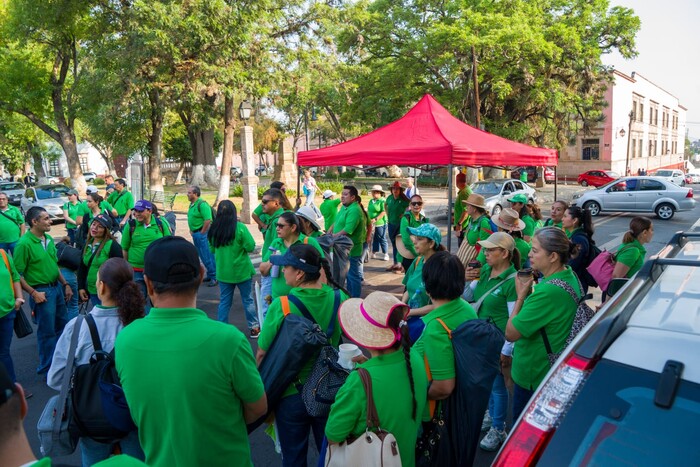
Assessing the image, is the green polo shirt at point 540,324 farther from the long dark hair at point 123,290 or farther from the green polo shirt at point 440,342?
the long dark hair at point 123,290

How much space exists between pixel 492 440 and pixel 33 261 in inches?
179

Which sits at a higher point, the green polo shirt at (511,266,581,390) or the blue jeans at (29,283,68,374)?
the green polo shirt at (511,266,581,390)

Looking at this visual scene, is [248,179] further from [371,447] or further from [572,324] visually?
[371,447]

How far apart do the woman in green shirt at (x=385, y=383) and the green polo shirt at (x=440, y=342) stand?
180 mm

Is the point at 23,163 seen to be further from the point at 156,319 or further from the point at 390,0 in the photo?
the point at 156,319

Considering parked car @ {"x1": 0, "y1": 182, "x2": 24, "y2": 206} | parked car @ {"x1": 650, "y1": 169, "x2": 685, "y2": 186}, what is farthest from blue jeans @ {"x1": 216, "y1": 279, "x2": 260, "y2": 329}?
parked car @ {"x1": 650, "y1": 169, "x2": 685, "y2": 186}

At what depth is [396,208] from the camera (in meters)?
9.70

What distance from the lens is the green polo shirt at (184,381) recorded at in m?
2.08

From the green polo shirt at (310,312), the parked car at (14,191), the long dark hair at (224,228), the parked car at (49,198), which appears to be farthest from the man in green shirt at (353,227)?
the parked car at (14,191)

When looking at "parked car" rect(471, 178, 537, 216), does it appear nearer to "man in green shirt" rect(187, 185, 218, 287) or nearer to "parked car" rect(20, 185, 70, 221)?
"man in green shirt" rect(187, 185, 218, 287)

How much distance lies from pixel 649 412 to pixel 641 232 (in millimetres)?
4248

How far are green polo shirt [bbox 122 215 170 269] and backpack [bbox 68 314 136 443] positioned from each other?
4.02m

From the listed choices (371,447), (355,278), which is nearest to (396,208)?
(355,278)

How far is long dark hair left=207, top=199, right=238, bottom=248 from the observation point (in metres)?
5.79
